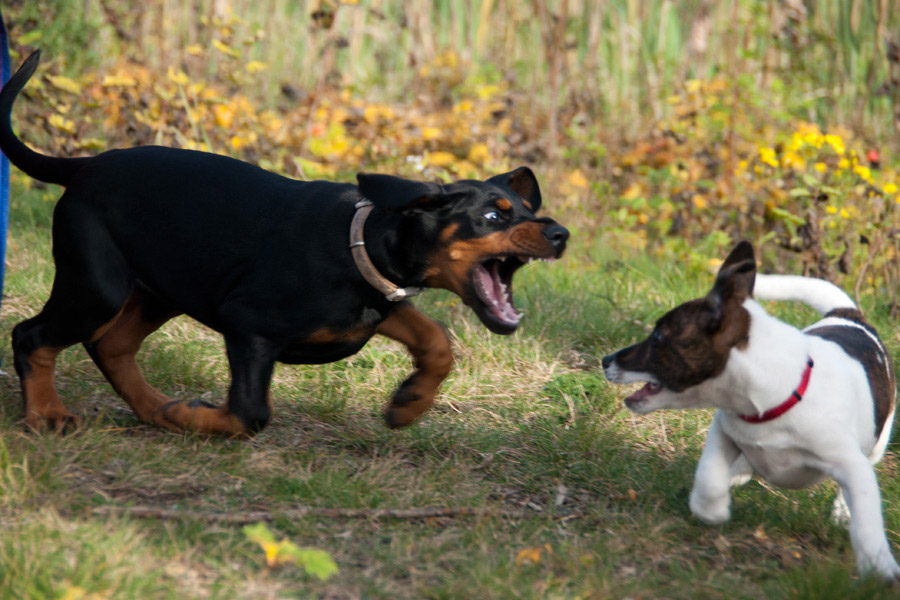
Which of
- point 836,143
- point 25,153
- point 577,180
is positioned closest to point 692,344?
point 25,153

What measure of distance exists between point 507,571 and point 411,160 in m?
3.80

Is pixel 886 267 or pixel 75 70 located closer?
pixel 886 267

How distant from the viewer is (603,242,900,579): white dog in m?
3.08

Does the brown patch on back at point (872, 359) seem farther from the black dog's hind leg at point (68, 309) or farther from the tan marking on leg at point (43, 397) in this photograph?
the tan marking on leg at point (43, 397)

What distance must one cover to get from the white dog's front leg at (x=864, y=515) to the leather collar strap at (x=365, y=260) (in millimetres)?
1596

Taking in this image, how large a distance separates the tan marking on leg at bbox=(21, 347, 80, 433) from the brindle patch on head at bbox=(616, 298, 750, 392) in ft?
7.02

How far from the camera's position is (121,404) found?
4.21m

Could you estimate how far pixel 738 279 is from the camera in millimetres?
3133

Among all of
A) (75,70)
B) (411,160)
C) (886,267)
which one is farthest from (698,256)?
(75,70)

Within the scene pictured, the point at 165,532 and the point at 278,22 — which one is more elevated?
the point at 278,22

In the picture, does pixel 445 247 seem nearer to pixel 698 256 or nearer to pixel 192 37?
pixel 698 256

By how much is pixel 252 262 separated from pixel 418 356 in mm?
740

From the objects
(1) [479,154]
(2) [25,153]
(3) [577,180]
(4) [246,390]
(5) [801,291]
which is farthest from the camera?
(3) [577,180]

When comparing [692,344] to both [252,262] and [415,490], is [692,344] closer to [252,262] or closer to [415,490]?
[415,490]
